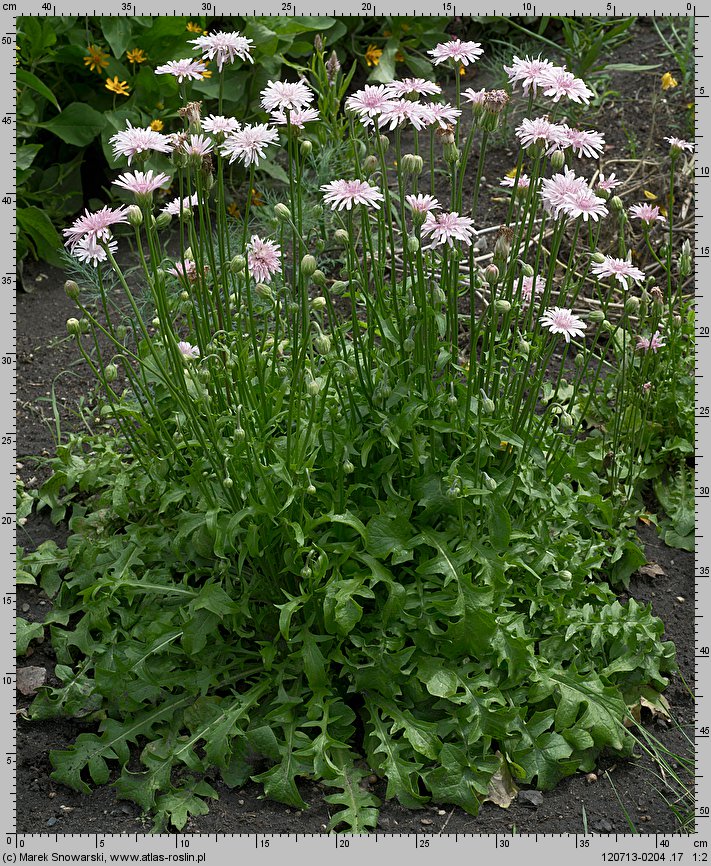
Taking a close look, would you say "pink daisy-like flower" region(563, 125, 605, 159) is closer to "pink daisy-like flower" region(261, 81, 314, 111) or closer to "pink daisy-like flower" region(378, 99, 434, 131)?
"pink daisy-like flower" region(378, 99, 434, 131)

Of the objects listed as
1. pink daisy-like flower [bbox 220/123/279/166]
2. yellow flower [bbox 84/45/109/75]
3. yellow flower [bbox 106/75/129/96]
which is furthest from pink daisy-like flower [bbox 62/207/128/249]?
yellow flower [bbox 84/45/109/75]

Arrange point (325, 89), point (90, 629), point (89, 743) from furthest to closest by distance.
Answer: point (325, 89) → point (90, 629) → point (89, 743)

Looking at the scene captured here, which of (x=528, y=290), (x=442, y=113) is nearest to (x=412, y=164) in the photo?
(x=442, y=113)

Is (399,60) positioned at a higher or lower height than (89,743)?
higher

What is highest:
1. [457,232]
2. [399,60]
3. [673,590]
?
[457,232]

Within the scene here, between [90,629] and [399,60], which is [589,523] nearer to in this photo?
[90,629]

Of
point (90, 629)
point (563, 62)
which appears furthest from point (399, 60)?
point (90, 629)

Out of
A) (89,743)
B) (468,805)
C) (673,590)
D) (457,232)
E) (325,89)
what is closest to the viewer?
(457,232)

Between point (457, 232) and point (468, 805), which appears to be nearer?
point (457, 232)
